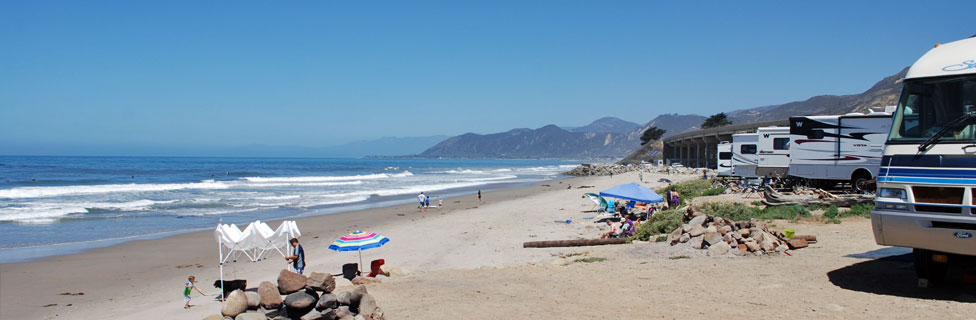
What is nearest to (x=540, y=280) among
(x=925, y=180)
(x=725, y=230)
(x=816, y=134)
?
(x=725, y=230)

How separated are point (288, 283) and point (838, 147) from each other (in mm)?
18555

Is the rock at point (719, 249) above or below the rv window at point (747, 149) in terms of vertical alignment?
below

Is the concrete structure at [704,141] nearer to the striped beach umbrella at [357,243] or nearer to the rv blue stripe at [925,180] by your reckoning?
the striped beach umbrella at [357,243]

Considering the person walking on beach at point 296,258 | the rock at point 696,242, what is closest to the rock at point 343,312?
the person walking on beach at point 296,258

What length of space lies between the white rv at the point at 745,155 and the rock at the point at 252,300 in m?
25.8

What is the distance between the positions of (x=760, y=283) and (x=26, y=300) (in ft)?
38.7

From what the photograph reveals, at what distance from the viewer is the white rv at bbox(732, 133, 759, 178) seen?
28.3 meters

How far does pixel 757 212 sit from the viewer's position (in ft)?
49.5

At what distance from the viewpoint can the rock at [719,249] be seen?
33.2 ft

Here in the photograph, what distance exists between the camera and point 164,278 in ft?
40.8

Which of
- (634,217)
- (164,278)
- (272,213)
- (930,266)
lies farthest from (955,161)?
(272,213)

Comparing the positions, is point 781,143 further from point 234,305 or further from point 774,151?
point 234,305

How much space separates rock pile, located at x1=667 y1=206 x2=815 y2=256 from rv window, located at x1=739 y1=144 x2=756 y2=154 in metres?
18.5

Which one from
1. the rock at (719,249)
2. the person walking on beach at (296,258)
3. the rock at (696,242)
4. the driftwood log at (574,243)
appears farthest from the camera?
the driftwood log at (574,243)
